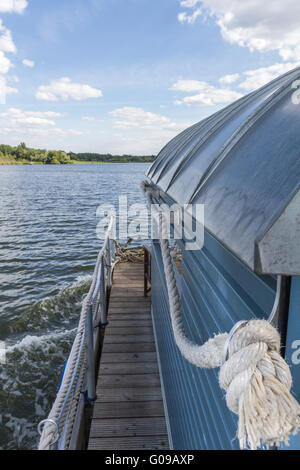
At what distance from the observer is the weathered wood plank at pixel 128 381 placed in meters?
4.53

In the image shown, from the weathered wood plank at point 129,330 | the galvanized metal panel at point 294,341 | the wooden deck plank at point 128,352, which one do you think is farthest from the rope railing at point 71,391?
the galvanized metal panel at point 294,341

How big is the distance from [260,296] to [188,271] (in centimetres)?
140

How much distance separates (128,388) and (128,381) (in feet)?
0.48

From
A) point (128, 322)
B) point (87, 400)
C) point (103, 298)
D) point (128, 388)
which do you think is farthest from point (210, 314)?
point (128, 322)

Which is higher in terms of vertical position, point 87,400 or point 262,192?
point 262,192

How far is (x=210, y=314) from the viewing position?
5.80 ft

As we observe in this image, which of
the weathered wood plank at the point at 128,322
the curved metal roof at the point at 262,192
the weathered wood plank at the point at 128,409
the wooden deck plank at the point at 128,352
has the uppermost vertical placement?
the curved metal roof at the point at 262,192

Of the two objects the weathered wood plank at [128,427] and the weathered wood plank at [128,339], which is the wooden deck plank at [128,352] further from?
the weathered wood plank at [128,427]

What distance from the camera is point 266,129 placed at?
1.31 meters

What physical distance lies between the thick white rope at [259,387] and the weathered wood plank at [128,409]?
3768 millimetres

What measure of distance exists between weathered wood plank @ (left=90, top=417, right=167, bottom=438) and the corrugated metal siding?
1.03 m

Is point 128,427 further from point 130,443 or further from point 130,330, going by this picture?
point 130,330
